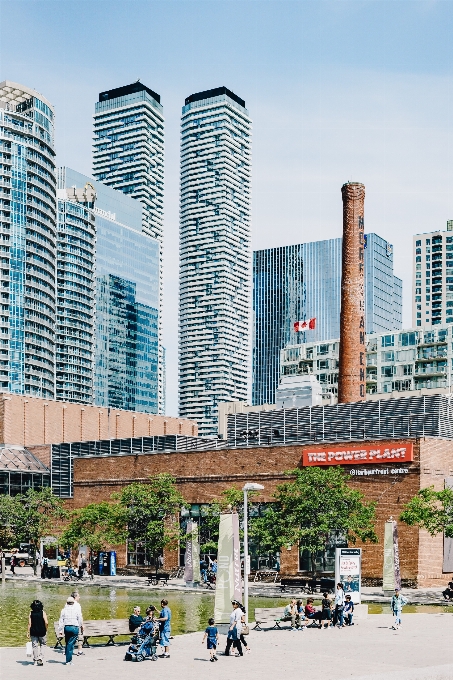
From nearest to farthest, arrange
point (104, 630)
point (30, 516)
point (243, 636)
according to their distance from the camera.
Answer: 1. point (104, 630)
2. point (243, 636)
3. point (30, 516)

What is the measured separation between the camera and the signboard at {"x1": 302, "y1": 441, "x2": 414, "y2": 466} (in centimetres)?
5716

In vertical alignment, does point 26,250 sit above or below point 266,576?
above

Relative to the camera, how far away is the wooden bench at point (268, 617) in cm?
3447

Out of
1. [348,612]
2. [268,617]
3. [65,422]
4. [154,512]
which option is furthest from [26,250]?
[348,612]

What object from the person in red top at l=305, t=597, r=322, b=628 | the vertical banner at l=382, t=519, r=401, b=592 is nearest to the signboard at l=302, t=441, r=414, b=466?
the vertical banner at l=382, t=519, r=401, b=592

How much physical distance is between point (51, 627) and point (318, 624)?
965 cm

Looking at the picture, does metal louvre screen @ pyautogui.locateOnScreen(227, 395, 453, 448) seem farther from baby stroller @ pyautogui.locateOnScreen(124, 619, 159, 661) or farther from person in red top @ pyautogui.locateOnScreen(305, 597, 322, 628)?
baby stroller @ pyautogui.locateOnScreen(124, 619, 159, 661)

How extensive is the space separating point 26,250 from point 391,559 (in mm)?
137502

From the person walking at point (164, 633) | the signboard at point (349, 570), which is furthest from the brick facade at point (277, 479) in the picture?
the person walking at point (164, 633)

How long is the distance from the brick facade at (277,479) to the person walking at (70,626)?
Answer: 106 feet

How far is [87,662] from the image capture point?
26.5 meters

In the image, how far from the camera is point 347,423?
213 feet

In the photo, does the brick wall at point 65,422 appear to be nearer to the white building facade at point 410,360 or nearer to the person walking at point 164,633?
the white building facade at point 410,360

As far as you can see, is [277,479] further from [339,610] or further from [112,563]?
[339,610]
